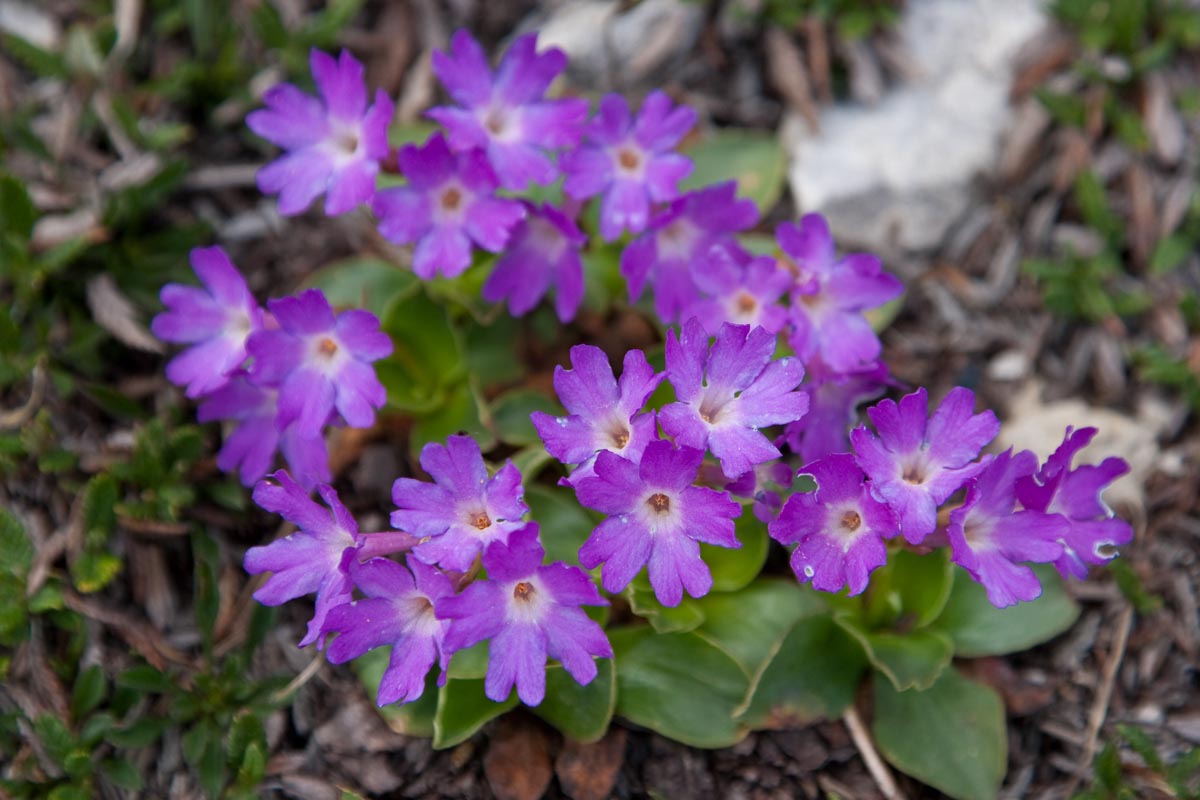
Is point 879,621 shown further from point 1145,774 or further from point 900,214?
point 900,214

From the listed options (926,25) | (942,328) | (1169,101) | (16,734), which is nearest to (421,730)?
(16,734)

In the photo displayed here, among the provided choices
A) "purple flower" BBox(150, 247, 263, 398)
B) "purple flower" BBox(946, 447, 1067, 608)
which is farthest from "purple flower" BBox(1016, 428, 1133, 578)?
"purple flower" BBox(150, 247, 263, 398)

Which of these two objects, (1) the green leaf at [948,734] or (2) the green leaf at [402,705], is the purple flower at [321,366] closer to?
(2) the green leaf at [402,705]

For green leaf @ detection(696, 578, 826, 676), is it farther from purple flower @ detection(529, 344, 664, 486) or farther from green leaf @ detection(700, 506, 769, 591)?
purple flower @ detection(529, 344, 664, 486)

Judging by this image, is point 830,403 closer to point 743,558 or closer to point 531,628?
point 743,558

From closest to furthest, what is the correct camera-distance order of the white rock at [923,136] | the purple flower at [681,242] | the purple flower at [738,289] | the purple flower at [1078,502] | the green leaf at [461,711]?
the purple flower at [1078,502] < the green leaf at [461,711] < the purple flower at [738,289] < the purple flower at [681,242] < the white rock at [923,136]

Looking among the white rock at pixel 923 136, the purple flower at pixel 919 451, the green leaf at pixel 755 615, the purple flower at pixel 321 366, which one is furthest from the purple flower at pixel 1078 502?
the purple flower at pixel 321 366

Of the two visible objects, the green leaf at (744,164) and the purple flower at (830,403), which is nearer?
the purple flower at (830,403)
